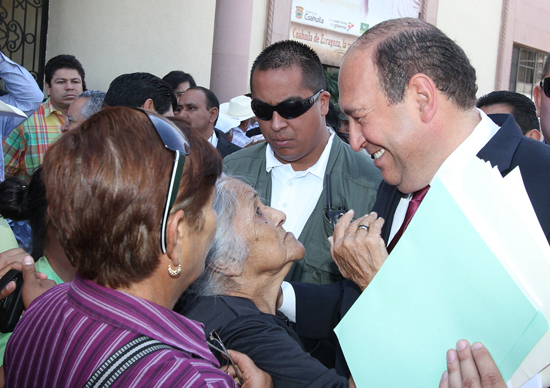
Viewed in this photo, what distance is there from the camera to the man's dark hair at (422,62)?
1.77 m

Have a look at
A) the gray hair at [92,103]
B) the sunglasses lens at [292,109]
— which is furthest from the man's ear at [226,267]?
the gray hair at [92,103]

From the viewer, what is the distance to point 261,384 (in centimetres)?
162

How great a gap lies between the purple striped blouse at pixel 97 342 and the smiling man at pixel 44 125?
315cm

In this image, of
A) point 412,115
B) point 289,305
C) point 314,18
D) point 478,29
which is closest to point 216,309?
point 289,305

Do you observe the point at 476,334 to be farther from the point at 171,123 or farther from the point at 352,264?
the point at 171,123

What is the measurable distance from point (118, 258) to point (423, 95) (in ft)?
3.77

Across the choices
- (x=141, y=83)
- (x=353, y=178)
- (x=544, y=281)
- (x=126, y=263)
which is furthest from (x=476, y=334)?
(x=141, y=83)

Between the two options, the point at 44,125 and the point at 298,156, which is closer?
the point at 298,156

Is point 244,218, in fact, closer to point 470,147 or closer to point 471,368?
point 470,147

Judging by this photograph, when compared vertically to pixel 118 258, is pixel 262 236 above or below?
below

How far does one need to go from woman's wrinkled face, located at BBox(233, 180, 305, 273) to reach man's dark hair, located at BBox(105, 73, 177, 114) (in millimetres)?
1509

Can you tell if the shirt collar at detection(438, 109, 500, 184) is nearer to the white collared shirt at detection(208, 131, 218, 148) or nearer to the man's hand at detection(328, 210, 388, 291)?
the man's hand at detection(328, 210, 388, 291)

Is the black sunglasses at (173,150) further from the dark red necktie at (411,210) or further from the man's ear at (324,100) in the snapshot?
the man's ear at (324,100)

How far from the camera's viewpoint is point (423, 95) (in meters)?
1.77
